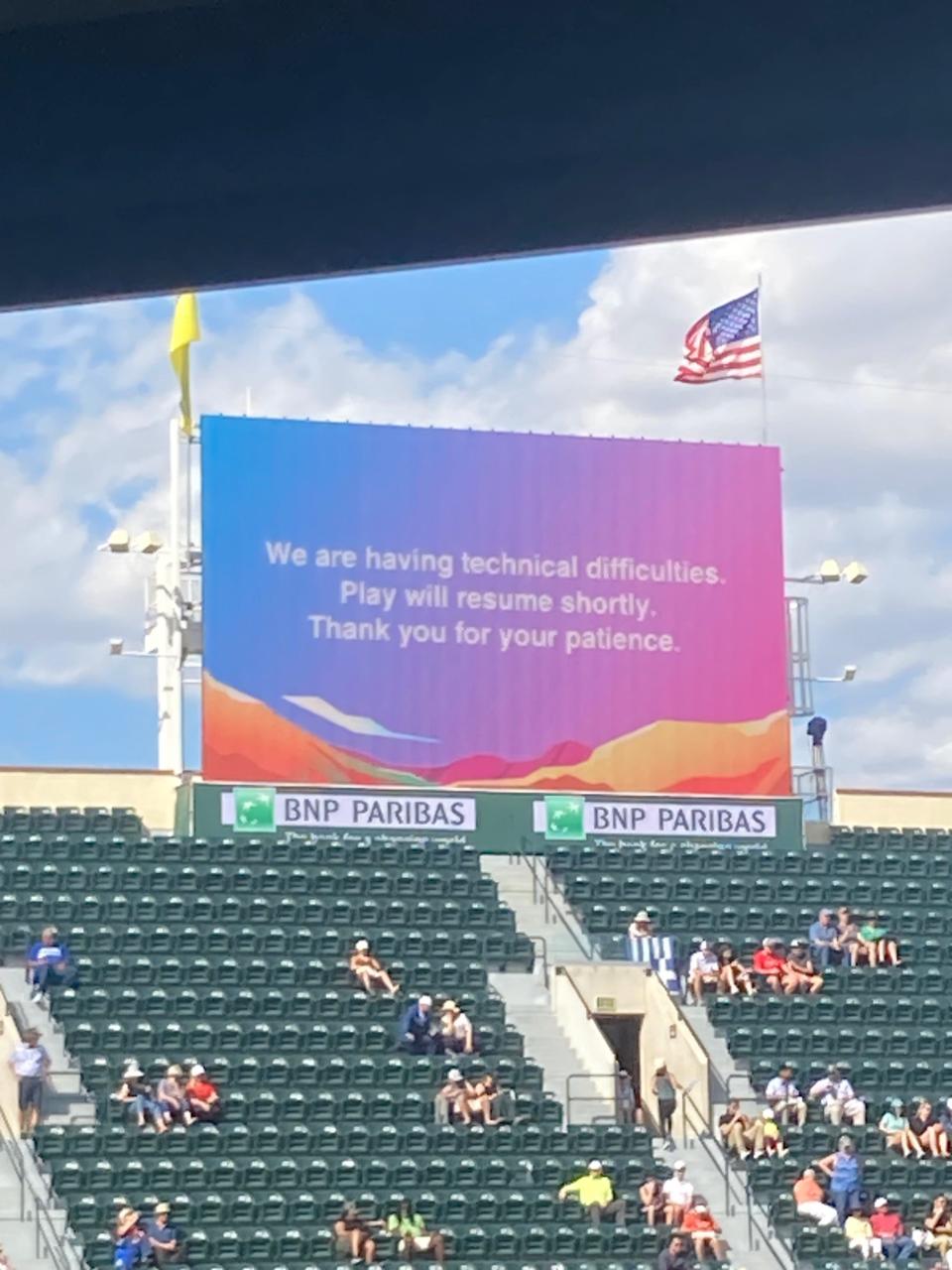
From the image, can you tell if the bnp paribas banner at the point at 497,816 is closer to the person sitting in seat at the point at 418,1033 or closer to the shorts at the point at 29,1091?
the person sitting in seat at the point at 418,1033

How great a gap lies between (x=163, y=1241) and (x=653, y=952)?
6882 millimetres

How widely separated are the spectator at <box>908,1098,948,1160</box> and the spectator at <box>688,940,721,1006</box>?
95.6 inches

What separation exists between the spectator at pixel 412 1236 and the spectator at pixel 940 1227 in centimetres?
388

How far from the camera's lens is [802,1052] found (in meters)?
21.6

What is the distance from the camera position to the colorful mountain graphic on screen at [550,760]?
25.0m

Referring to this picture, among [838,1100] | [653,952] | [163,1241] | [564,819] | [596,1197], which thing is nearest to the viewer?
[163,1241]

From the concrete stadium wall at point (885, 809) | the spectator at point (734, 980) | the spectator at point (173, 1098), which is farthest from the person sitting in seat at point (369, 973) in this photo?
the concrete stadium wall at point (885, 809)

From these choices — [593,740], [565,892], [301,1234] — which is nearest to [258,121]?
[301,1234]

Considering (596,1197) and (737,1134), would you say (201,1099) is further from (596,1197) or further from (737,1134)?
(737,1134)

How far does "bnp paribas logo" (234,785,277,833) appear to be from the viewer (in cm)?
2478

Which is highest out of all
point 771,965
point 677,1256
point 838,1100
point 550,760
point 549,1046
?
point 550,760

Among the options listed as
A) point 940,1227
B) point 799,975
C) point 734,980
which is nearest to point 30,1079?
point 734,980

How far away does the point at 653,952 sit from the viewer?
2244 cm

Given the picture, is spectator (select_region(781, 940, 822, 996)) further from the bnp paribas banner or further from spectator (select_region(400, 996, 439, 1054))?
spectator (select_region(400, 996, 439, 1054))
